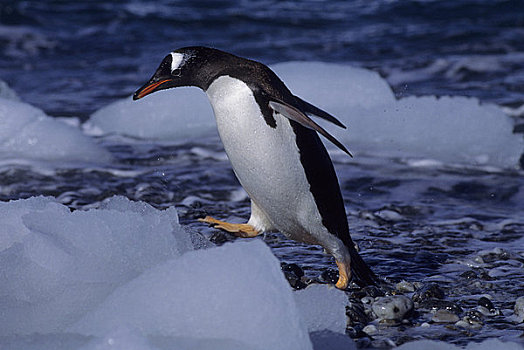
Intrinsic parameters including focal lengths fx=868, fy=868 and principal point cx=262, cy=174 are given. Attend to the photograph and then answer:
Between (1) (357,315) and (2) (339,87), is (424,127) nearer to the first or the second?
(2) (339,87)

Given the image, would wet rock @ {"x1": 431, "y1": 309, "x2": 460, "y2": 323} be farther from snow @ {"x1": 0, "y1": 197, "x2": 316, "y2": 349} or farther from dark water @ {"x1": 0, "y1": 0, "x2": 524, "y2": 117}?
dark water @ {"x1": 0, "y1": 0, "x2": 524, "y2": 117}

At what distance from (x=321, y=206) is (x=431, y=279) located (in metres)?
0.48

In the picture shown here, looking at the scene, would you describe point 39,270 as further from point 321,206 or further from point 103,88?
point 103,88

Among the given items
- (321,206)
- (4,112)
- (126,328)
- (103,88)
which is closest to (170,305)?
(126,328)

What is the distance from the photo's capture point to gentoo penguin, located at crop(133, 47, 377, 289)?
9.71 feet

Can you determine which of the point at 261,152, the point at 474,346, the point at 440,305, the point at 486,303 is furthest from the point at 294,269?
the point at 474,346

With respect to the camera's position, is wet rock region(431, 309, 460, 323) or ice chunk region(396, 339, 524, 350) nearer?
ice chunk region(396, 339, 524, 350)

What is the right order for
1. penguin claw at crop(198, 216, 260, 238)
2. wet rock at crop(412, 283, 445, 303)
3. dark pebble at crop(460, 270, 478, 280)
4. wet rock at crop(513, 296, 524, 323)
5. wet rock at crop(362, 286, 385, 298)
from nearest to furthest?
wet rock at crop(513, 296, 524, 323), wet rock at crop(412, 283, 445, 303), wet rock at crop(362, 286, 385, 298), dark pebble at crop(460, 270, 478, 280), penguin claw at crop(198, 216, 260, 238)

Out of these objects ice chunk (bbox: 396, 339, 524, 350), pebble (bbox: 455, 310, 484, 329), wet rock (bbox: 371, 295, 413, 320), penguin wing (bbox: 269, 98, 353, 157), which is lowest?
pebble (bbox: 455, 310, 484, 329)

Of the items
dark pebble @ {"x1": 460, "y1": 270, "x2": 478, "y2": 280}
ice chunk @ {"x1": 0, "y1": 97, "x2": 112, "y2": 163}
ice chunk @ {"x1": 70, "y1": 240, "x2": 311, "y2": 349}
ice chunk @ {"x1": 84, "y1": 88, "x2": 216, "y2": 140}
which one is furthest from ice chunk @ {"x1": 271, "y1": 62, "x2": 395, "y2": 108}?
ice chunk @ {"x1": 70, "y1": 240, "x2": 311, "y2": 349}

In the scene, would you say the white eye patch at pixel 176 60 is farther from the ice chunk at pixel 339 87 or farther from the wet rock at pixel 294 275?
the ice chunk at pixel 339 87

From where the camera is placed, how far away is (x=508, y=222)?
400cm

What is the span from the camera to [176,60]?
3182 mm

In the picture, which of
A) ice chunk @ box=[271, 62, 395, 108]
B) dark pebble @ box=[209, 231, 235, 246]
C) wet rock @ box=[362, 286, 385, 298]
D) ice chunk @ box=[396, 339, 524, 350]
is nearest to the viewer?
ice chunk @ box=[396, 339, 524, 350]
